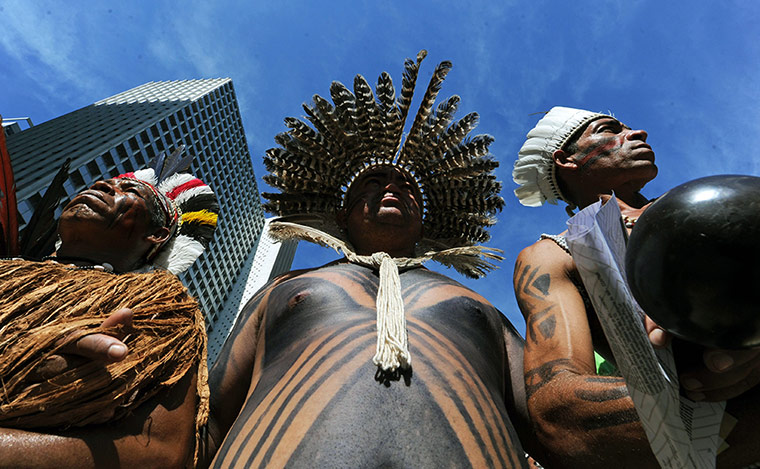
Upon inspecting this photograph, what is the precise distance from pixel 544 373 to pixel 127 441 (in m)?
1.65

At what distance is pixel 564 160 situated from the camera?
3.35 metres

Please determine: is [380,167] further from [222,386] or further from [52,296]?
[52,296]

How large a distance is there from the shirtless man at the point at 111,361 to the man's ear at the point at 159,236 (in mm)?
29

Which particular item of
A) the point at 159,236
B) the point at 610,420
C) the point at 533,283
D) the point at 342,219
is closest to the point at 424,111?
the point at 342,219

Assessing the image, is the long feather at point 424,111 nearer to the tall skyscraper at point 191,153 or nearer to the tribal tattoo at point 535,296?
the tribal tattoo at point 535,296


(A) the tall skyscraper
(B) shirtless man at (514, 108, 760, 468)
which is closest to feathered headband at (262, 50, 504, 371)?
(B) shirtless man at (514, 108, 760, 468)

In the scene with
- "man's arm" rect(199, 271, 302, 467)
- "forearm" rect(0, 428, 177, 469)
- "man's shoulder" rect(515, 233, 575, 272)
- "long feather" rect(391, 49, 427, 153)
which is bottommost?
"forearm" rect(0, 428, 177, 469)

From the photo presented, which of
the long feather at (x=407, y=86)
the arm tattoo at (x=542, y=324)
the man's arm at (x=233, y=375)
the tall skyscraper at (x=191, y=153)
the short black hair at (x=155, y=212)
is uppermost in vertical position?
the tall skyscraper at (x=191, y=153)

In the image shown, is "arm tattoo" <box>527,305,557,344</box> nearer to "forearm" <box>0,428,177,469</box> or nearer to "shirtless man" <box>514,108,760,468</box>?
"shirtless man" <box>514,108,760,468</box>

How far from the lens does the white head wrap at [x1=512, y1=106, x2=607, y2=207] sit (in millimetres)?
3420

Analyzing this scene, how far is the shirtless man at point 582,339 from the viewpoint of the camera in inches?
46.4

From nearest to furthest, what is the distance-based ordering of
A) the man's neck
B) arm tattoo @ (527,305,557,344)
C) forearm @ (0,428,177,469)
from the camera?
1. forearm @ (0,428,177,469)
2. arm tattoo @ (527,305,557,344)
3. the man's neck

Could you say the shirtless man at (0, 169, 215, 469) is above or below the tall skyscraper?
below

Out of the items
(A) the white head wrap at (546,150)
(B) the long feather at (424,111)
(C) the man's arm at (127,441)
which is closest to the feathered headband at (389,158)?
(B) the long feather at (424,111)
